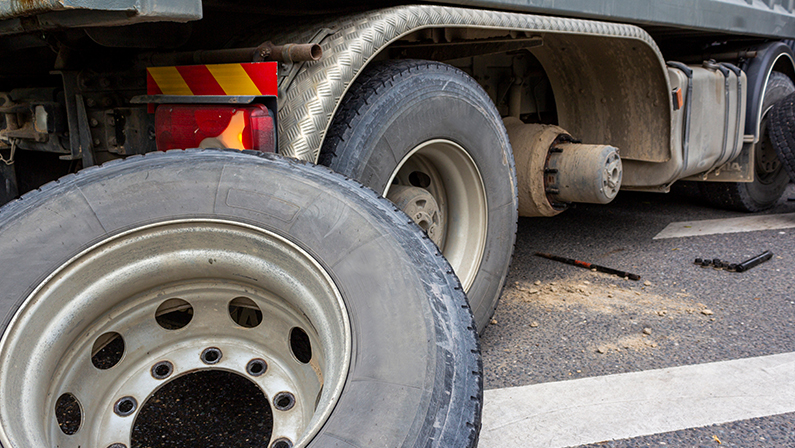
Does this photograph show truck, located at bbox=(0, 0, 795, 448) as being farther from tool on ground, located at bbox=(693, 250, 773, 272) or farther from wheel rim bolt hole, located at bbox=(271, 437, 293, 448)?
tool on ground, located at bbox=(693, 250, 773, 272)

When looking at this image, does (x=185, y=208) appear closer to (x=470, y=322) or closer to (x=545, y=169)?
(x=470, y=322)

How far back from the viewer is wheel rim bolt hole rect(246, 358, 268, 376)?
153cm

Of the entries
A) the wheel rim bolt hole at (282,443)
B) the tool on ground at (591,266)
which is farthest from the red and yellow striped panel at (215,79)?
the tool on ground at (591,266)

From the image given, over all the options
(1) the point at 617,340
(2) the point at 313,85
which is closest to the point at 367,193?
(2) the point at 313,85

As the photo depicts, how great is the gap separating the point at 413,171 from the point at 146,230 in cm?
123

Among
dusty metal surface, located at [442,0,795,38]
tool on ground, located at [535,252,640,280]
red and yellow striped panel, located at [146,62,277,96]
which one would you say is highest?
dusty metal surface, located at [442,0,795,38]

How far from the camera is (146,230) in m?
1.34

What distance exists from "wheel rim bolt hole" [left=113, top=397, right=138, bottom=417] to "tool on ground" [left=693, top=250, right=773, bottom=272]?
327 centimetres

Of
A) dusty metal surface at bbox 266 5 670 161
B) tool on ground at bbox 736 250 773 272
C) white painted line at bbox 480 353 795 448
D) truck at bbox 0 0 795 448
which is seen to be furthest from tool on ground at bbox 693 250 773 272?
dusty metal surface at bbox 266 5 670 161

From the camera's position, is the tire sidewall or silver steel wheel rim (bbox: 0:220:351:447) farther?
the tire sidewall

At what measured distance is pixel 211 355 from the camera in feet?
5.12

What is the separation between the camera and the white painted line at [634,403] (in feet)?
6.18

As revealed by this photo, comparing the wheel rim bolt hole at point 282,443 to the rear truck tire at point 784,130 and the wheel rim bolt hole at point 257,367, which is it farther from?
the rear truck tire at point 784,130

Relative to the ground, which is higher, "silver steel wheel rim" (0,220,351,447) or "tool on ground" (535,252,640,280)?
"silver steel wheel rim" (0,220,351,447)
